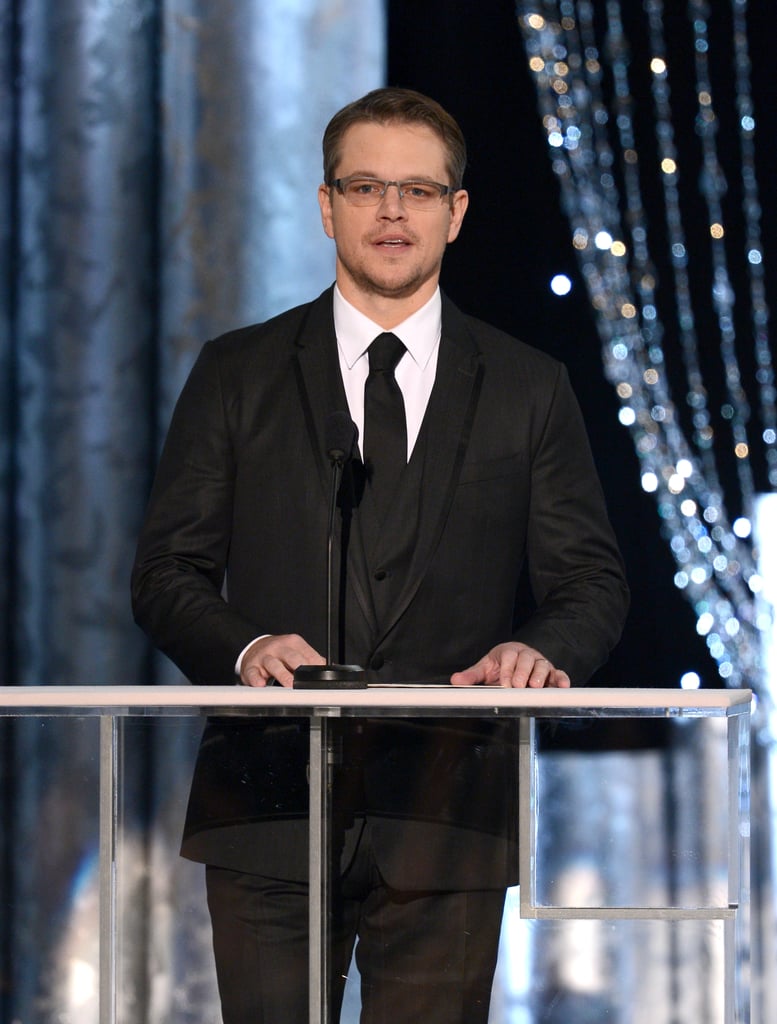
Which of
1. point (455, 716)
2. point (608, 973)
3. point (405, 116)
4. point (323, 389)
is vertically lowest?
point (608, 973)

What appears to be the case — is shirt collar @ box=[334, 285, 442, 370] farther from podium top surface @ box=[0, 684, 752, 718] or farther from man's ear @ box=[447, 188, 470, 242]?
podium top surface @ box=[0, 684, 752, 718]

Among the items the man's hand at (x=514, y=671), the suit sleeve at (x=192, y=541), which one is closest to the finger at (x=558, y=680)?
the man's hand at (x=514, y=671)

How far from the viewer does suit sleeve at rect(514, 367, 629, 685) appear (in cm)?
206

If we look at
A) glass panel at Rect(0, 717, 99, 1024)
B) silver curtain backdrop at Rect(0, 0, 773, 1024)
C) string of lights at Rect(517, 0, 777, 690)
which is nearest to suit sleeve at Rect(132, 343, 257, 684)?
glass panel at Rect(0, 717, 99, 1024)

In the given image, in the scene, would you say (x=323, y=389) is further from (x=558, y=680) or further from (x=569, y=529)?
(x=558, y=680)

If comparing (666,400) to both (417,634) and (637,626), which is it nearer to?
(637,626)

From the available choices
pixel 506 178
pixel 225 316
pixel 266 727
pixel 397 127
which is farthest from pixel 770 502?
pixel 266 727

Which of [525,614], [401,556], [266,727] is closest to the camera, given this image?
[266,727]

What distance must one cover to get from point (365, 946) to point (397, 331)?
88cm

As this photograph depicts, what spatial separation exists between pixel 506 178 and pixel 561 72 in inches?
10.3

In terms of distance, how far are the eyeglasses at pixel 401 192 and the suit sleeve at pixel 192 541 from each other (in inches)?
11.5

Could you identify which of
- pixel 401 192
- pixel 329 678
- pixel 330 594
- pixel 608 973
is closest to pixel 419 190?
pixel 401 192

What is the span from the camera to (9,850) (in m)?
1.55

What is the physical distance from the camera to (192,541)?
79.5 inches
